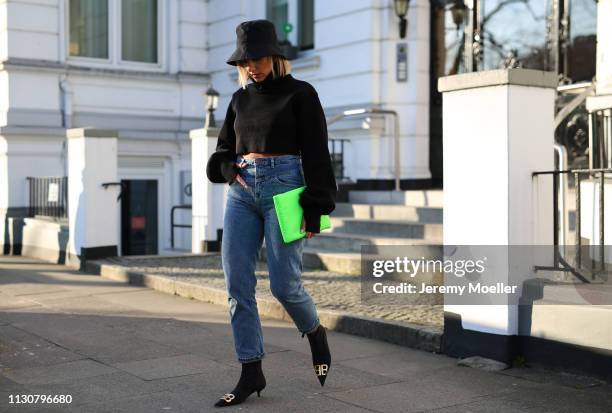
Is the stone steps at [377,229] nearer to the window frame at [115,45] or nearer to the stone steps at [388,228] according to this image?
the stone steps at [388,228]

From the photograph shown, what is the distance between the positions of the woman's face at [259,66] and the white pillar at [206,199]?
7295 millimetres

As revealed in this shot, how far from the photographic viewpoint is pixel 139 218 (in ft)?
53.1

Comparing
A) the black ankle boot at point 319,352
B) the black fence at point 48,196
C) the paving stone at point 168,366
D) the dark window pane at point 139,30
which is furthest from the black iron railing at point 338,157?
the black ankle boot at point 319,352

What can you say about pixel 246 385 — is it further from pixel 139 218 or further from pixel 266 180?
pixel 139 218

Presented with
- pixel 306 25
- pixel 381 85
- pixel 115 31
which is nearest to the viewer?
pixel 381 85

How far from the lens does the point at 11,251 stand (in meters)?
13.7

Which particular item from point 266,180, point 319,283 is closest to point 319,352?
point 266,180

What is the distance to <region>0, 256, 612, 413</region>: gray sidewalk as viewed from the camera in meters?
4.88

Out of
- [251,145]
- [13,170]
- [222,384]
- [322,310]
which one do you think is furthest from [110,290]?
[13,170]

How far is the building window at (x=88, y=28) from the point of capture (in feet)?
51.9

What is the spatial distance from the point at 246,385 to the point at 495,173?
2.17 m

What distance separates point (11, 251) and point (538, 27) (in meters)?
8.21

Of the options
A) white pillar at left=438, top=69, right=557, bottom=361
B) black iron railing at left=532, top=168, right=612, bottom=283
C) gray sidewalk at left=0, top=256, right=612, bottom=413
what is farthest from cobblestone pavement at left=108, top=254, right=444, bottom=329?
black iron railing at left=532, top=168, right=612, bottom=283

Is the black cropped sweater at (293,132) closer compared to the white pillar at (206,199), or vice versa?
Result: the black cropped sweater at (293,132)
